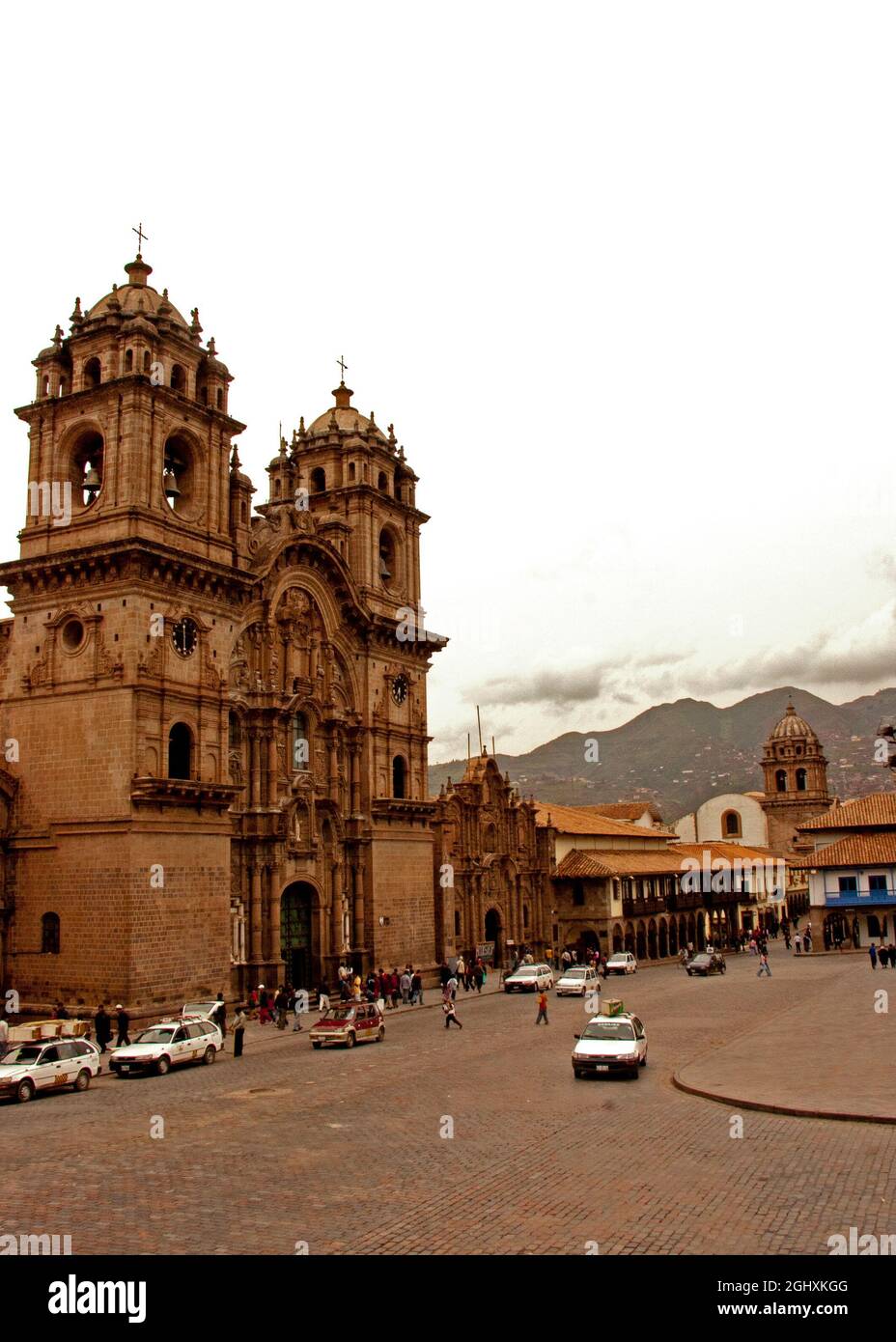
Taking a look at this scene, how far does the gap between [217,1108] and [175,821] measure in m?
14.4

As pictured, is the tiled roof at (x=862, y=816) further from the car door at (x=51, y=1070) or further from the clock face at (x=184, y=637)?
the car door at (x=51, y=1070)

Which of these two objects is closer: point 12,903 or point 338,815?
point 12,903

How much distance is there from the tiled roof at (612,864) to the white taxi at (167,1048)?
123 ft

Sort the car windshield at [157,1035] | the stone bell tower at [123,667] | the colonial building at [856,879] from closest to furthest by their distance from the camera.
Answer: the car windshield at [157,1035] < the stone bell tower at [123,667] < the colonial building at [856,879]

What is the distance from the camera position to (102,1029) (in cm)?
3017

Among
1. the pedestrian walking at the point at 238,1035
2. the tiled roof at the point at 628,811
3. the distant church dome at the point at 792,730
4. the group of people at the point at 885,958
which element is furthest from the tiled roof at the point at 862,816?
the pedestrian walking at the point at 238,1035

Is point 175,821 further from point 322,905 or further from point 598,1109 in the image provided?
point 598,1109

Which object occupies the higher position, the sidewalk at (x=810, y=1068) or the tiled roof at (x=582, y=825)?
the tiled roof at (x=582, y=825)

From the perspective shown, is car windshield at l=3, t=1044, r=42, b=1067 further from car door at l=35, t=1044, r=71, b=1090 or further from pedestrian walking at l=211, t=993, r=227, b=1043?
pedestrian walking at l=211, t=993, r=227, b=1043

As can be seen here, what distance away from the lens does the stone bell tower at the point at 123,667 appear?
1315 inches

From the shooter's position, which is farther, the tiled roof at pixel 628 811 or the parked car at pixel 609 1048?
the tiled roof at pixel 628 811
